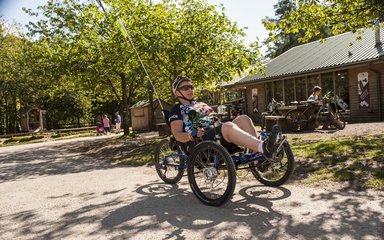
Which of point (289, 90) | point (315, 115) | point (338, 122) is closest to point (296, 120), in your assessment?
point (315, 115)

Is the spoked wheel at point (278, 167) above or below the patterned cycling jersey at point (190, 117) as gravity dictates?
below

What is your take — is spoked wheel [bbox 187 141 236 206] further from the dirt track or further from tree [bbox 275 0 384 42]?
tree [bbox 275 0 384 42]

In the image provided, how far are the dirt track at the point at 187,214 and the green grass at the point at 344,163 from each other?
463 mm

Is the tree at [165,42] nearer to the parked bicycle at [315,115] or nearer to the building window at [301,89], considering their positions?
the parked bicycle at [315,115]

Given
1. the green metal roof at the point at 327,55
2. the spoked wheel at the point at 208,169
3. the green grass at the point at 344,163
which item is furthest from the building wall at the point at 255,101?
the spoked wheel at the point at 208,169

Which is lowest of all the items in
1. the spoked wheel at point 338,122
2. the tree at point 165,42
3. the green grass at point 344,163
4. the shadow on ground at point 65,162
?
the shadow on ground at point 65,162

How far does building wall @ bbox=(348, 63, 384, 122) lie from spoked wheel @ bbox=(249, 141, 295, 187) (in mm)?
13895

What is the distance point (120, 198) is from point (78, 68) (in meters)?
12.3

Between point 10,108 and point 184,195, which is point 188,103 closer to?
point 184,195

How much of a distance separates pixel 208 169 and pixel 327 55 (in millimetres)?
18195

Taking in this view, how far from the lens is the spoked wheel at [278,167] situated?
13.9 feet

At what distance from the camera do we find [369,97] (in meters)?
17.0

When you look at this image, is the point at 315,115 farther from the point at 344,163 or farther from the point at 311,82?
the point at 311,82

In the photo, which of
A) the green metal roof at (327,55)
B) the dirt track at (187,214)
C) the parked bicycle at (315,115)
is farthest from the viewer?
the green metal roof at (327,55)
